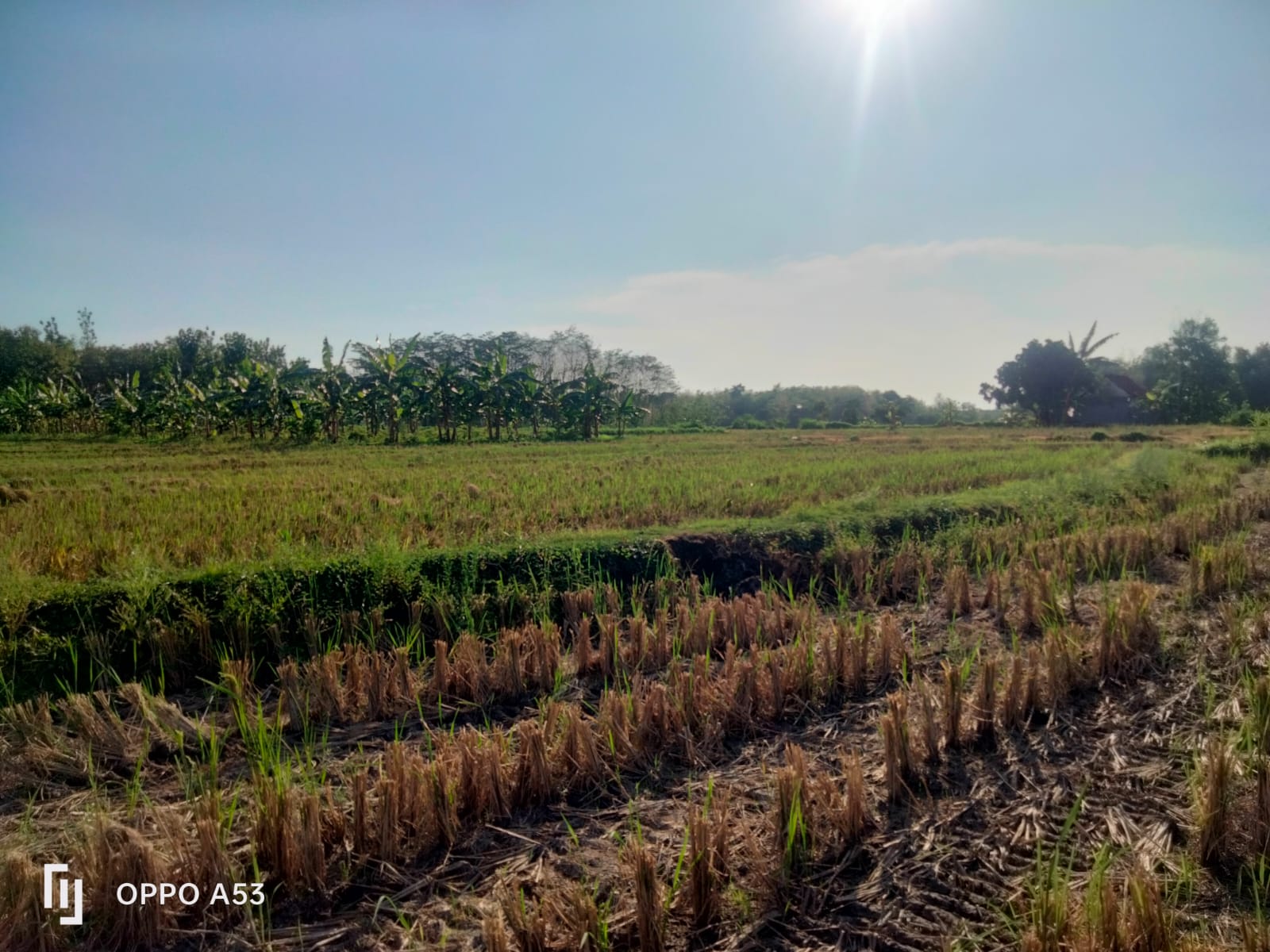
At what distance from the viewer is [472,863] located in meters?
2.90

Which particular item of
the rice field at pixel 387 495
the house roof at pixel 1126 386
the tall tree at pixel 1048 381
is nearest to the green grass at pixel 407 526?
the rice field at pixel 387 495

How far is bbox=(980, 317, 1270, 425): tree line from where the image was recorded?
131ft

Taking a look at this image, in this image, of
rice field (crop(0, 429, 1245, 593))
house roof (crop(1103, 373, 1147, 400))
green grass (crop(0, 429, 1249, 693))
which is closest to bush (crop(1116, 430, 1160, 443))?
rice field (crop(0, 429, 1245, 593))

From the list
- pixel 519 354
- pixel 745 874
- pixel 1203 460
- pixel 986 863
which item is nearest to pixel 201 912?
pixel 745 874

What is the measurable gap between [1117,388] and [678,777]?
50.3m

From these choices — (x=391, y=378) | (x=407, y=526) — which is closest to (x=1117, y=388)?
(x=391, y=378)

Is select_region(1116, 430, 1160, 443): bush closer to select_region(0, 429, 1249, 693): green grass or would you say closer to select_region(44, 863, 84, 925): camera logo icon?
select_region(0, 429, 1249, 693): green grass

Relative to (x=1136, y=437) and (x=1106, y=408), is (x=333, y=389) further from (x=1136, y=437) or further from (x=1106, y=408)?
(x=1106, y=408)

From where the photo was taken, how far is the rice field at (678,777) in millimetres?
2494

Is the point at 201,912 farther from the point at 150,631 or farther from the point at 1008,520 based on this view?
the point at 1008,520

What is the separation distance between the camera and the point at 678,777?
3551mm

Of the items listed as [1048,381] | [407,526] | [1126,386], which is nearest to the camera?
[407,526]

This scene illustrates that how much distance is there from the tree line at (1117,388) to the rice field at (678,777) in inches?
1493

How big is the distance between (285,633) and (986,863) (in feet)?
15.5
